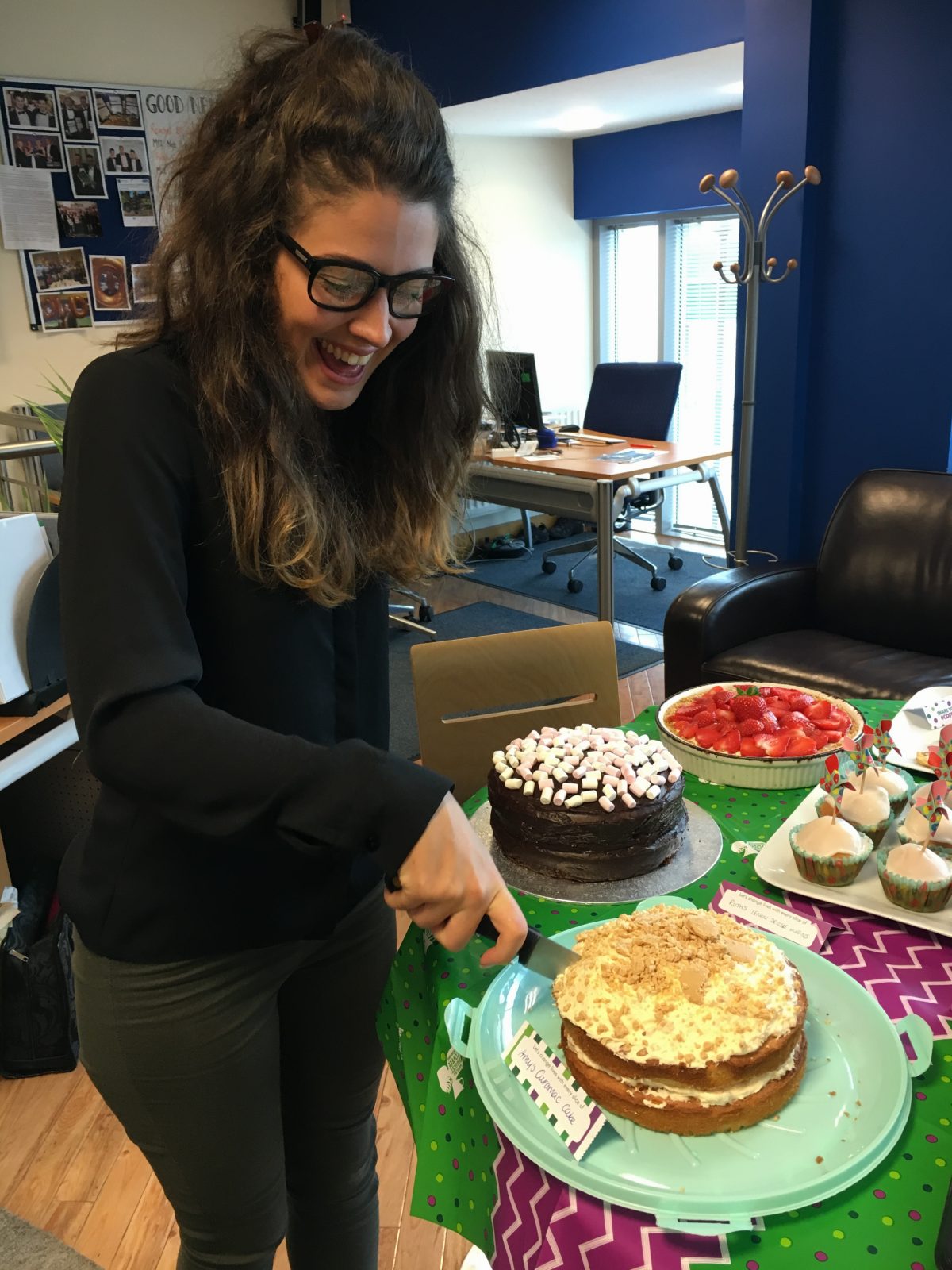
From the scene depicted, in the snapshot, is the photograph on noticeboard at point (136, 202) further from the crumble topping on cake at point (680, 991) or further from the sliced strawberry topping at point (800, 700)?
the crumble topping on cake at point (680, 991)

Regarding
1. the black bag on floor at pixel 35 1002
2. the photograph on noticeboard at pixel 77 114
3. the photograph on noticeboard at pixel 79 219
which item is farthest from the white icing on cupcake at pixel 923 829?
the photograph on noticeboard at pixel 77 114

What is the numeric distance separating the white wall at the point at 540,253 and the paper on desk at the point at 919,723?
434 centimetres

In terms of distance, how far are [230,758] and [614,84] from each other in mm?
4222

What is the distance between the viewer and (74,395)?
0.78m

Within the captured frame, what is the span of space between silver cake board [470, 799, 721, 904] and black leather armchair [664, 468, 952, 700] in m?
1.47

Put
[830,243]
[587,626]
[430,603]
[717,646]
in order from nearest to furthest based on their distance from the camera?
[587,626] → [717,646] → [830,243] → [430,603]

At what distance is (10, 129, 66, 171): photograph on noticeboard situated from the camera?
162 inches

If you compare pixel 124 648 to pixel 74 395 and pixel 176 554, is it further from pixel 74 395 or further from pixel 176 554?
pixel 74 395

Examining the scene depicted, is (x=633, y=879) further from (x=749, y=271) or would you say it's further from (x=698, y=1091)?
(x=749, y=271)

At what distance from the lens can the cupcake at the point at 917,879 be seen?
3.32 feet

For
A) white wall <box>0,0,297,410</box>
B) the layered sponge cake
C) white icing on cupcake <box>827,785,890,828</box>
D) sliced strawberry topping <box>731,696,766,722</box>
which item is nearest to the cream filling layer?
the layered sponge cake

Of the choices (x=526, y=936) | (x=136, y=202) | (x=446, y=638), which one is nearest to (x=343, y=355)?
(x=526, y=936)

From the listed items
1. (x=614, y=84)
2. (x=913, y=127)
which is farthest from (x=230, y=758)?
(x=614, y=84)

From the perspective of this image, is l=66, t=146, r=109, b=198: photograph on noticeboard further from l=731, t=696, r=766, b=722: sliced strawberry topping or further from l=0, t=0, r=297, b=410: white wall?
l=731, t=696, r=766, b=722: sliced strawberry topping
